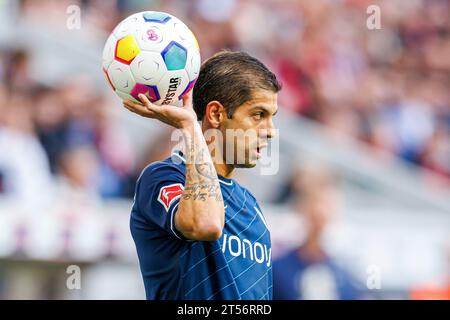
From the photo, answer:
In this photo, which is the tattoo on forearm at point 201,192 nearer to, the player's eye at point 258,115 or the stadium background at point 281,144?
the player's eye at point 258,115

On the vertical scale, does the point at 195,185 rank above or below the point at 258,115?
below

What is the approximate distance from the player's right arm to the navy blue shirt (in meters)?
3.81

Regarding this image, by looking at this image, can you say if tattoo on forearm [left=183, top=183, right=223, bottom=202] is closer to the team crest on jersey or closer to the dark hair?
the team crest on jersey

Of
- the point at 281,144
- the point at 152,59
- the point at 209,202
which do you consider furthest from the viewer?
the point at 281,144

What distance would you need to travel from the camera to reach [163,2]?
40.0ft

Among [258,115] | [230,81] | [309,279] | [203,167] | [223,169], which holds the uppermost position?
Answer: [230,81]

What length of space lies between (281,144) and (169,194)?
6745mm

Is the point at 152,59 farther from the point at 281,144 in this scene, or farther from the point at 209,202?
the point at 281,144

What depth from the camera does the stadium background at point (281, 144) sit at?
921 cm

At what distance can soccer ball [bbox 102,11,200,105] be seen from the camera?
4.45m

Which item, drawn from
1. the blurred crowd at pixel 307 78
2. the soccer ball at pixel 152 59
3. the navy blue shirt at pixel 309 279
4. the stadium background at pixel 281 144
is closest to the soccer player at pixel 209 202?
the soccer ball at pixel 152 59

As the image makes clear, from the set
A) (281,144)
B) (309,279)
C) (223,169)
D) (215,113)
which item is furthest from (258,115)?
(281,144)

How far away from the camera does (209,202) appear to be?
162 inches


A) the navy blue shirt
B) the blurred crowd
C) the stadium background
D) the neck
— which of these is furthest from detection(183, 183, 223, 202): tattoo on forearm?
the blurred crowd
